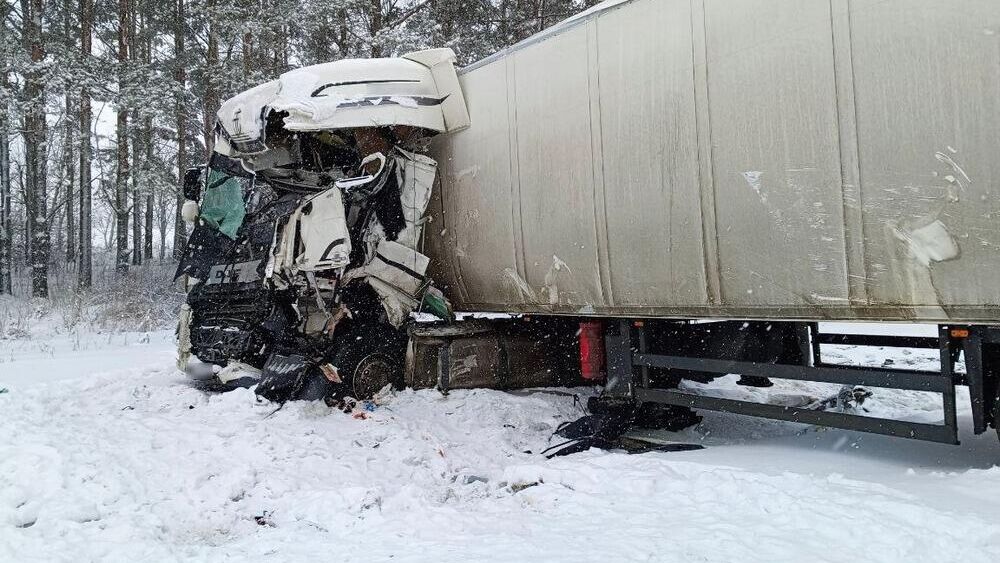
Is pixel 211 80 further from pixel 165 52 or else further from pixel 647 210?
pixel 647 210

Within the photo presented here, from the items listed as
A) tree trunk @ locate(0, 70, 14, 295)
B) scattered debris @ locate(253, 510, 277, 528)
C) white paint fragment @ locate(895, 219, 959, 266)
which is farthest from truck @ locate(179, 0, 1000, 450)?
tree trunk @ locate(0, 70, 14, 295)

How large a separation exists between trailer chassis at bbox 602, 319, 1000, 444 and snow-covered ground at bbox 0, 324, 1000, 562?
29cm

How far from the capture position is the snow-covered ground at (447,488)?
329cm

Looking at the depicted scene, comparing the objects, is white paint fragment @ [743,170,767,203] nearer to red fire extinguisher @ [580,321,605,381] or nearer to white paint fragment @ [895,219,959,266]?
white paint fragment @ [895,219,959,266]

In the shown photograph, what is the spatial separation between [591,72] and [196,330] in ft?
17.3

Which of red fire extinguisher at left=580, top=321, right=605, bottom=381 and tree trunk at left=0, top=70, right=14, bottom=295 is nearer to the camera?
red fire extinguisher at left=580, top=321, right=605, bottom=381

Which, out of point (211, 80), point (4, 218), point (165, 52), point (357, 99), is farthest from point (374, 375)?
point (4, 218)

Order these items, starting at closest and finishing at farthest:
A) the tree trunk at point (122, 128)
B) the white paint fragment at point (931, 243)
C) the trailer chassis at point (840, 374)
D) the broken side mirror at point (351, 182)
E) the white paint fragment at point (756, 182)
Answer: the white paint fragment at point (931, 243)
the trailer chassis at point (840, 374)
the white paint fragment at point (756, 182)
the broken side mirror at point (351, 182)
the tree trunk at point (122, 128)

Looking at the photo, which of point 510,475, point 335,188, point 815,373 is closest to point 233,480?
point 510,475

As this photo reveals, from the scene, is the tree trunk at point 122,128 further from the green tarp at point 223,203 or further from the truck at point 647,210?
the truck at point 647,210

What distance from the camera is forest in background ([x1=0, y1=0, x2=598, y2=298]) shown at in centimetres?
1655

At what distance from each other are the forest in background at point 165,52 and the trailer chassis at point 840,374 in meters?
12.2

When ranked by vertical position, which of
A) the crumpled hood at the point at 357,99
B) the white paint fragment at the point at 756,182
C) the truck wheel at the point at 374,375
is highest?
the crumpled hood at the point at 357,99

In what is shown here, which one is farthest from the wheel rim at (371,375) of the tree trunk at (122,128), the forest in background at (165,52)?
the tree trunk at (122,128)
